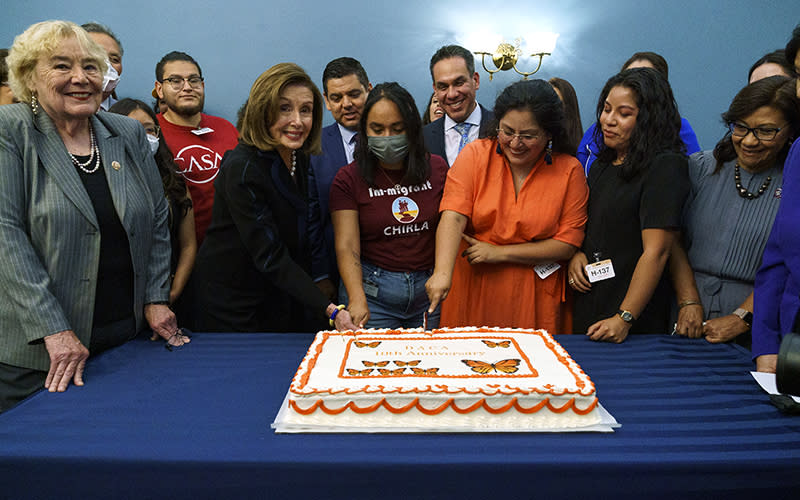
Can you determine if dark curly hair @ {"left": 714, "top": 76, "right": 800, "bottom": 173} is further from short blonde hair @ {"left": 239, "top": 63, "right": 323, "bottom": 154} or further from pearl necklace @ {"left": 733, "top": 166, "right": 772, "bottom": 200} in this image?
short blonde hair @ {"left": 239, "top": 63, "right": 323, "bottom": 154}

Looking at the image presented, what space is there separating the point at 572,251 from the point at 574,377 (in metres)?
0.87

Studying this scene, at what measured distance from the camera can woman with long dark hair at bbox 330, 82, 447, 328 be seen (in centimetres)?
199

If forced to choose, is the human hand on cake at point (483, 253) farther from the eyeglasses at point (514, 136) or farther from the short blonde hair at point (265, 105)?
the short blonde hair at point (265, 105)

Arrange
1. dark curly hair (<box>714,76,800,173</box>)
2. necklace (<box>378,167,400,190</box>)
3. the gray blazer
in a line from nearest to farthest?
1. the gray blazer
2. dark curly hair (<box>714,76,800,173</box>)
3. necklace (<box>378,167,400,190</box>)

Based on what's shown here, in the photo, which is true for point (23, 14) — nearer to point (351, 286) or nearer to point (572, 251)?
point (351, 286)

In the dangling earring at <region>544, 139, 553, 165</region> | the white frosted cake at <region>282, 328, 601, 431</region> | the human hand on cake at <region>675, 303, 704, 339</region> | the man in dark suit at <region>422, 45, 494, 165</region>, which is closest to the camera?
the white frosted cake at <region>282, 328, 601, 431</region>

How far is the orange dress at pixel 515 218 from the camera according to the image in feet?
6.31

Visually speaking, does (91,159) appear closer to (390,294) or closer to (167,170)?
(167,170)

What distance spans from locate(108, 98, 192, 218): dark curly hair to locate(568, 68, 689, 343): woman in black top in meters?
1.55

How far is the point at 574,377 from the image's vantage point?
1146mm

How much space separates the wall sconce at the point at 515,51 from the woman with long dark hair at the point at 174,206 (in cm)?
334

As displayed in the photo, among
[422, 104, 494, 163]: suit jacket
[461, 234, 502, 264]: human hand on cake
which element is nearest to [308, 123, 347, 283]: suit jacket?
[422, 104, 494, 163]: suit jacket

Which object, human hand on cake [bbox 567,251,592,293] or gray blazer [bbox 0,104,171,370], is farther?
human hand on cake [bbox 567,251,592,293]

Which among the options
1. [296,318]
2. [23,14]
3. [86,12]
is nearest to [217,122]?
[296,318]
